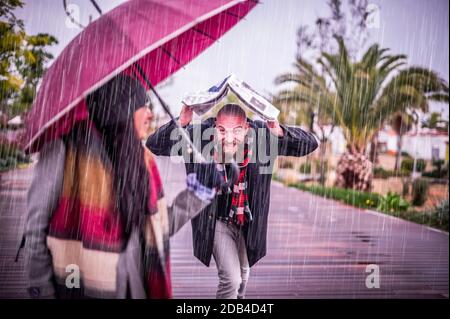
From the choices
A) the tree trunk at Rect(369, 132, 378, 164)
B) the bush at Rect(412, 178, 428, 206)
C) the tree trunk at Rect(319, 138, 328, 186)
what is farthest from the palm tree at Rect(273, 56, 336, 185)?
the bush at Rect(412, 178, 428, 206)

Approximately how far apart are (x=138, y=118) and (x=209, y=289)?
190cm

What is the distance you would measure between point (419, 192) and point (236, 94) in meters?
3.44

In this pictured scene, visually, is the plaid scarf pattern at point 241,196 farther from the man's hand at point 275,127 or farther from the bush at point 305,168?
the bush at point 305,168

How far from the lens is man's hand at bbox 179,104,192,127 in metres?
3.69

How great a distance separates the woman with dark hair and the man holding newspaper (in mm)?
292

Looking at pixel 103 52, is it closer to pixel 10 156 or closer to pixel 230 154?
pixel 230 154

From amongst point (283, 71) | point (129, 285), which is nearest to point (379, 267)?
point (283, 71)

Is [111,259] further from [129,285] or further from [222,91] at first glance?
[222,91]

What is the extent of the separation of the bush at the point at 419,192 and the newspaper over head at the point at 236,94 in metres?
3.14

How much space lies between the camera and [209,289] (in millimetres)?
4227

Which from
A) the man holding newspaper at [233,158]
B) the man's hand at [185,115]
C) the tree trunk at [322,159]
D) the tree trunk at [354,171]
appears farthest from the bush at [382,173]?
the man's hand at [185,115]

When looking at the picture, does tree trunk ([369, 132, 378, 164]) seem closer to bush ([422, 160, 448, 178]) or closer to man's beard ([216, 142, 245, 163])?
bush ([422, 160, 448, 178])

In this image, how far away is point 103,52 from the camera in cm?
312

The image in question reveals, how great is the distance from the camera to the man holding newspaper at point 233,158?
11.9 ft
